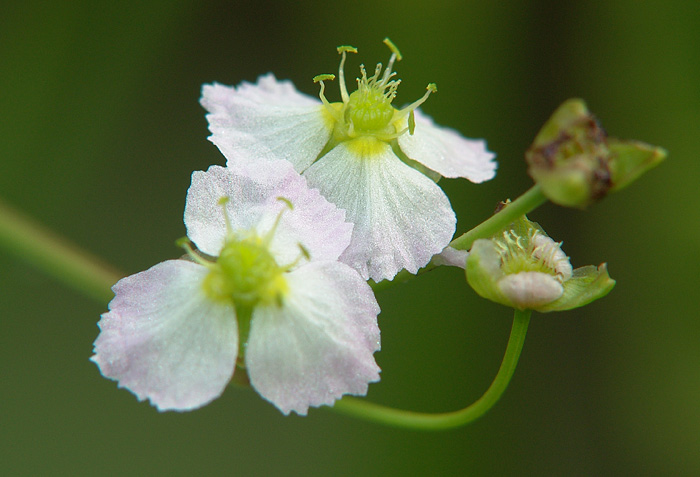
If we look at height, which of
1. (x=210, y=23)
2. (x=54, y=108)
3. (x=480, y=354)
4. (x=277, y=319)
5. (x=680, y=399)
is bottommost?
(x=277, y=319)

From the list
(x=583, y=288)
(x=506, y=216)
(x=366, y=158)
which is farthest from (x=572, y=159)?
(x=366, y=158)

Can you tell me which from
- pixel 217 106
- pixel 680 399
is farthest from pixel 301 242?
pixel 680 399

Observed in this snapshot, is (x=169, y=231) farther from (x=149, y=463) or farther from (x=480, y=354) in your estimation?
(x=480, y=354)

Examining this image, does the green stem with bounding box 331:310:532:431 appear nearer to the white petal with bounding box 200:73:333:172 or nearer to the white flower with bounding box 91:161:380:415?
the white flower with bounding box 91:161:380:415

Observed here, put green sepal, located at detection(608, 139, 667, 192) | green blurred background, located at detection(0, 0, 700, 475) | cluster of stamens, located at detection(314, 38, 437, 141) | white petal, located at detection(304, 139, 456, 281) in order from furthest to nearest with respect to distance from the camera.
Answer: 1. green blurred background, located at detection(0, 0, 700, 475)
2. cluster of stamens, located at detection(314, 38, 437, 141)
3. white petal, located at detection(304, 139, 456, 281)
4. green sepal, located at detection(608, 139, 667, 192)

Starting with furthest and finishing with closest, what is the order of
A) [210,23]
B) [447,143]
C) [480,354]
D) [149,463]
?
[210,23] → [480,354] → [149,463] → [447,143]

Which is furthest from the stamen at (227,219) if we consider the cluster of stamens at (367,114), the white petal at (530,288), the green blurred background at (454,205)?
the green blurred background at (454,205)

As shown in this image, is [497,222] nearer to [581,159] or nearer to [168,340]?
[581,159]


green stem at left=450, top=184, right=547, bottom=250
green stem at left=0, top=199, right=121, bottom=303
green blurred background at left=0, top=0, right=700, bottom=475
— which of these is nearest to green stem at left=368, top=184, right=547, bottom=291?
green stem at left=450, top=184, right=547, bottom=250

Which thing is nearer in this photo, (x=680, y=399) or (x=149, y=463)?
(x=149, y=463)
